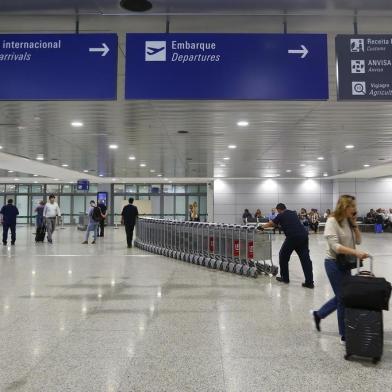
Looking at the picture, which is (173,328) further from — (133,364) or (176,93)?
(176,93)

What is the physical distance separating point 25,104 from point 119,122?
101 inches

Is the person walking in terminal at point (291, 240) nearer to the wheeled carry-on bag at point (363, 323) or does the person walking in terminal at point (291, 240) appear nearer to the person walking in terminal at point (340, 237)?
the person walking in terminal at point (340, 237)

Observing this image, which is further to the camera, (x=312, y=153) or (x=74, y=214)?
(x=74, y=214)

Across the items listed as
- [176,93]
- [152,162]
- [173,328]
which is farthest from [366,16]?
[152,162]

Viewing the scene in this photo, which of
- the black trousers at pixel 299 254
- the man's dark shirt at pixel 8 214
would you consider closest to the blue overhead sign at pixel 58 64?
the black trousers at pixel 299 254

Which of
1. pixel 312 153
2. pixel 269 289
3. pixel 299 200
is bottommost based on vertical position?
pixel 269 289

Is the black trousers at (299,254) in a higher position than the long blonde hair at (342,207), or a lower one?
lower

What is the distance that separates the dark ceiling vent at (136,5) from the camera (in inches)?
188

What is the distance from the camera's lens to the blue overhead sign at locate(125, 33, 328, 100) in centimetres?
484

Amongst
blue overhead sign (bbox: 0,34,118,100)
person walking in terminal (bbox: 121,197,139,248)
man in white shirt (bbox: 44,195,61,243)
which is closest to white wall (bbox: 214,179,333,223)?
man in white shirt (bbox: 44,195,61,243)

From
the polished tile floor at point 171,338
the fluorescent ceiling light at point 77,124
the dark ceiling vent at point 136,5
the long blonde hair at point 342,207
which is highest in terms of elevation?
the dark ceiling vent at point 136,5

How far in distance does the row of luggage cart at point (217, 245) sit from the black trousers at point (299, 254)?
2.35 ft

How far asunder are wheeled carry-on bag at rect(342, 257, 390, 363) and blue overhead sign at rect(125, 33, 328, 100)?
2.51 metres

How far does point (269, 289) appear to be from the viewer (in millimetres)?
7098
